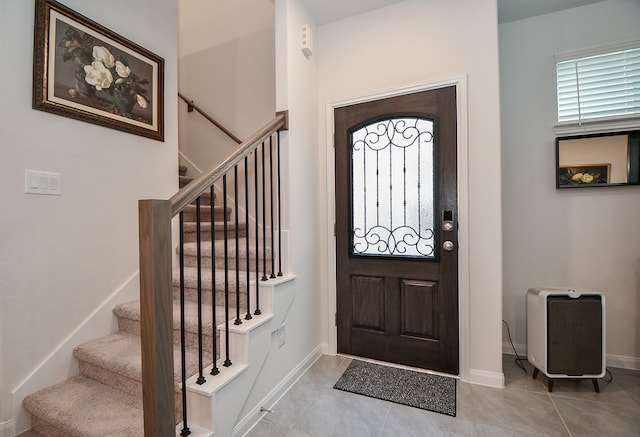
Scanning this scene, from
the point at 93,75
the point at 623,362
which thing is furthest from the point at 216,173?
the point at 623,362

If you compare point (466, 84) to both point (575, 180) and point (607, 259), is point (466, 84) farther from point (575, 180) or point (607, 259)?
point (607, 259)

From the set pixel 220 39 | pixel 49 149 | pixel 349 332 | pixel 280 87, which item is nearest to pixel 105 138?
pixel 49 149

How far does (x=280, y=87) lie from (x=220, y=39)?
167 centimetres

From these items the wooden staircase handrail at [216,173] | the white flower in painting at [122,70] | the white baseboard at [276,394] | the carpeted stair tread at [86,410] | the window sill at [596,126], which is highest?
the white flower in painting at [122,70]

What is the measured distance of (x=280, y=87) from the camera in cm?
218

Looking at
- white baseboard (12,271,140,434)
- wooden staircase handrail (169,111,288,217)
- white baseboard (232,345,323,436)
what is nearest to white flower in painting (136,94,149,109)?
wooden staircase handrail (169,111,288,217)

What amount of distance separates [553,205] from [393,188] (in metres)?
1.32

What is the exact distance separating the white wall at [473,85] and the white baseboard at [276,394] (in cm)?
114

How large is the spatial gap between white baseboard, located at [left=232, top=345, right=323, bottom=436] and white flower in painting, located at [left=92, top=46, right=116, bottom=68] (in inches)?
95.8

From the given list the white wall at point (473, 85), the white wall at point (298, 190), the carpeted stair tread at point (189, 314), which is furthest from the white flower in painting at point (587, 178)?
the carpeted stair tread at point (189, 314)

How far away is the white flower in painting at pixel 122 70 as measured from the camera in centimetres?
211

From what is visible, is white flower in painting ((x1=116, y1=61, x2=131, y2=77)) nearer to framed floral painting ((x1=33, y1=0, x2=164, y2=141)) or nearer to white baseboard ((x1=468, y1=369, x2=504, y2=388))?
framed floral painting ((x1=33, y1=0, x2=164, y2=141))

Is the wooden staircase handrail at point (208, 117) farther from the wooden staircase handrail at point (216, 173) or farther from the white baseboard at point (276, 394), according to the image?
the white baseboard at point (276, 394)

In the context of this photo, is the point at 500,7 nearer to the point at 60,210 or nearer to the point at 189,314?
the point at 189,314
